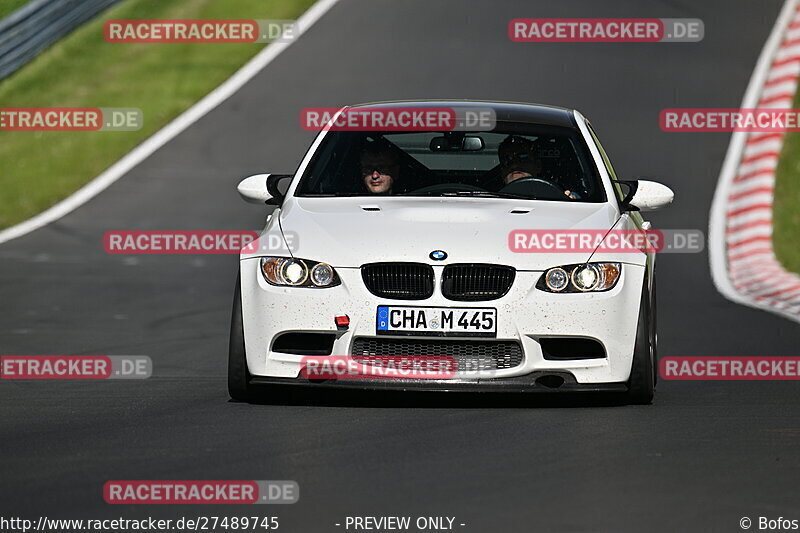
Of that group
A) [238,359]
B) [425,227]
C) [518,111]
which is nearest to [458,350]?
[425,227]

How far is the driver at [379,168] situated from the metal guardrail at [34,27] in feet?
46.9

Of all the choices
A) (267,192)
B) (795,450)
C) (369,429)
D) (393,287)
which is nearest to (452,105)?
(267,192)

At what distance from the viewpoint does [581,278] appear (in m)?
8.34

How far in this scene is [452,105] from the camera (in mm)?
10133

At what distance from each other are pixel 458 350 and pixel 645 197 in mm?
1712

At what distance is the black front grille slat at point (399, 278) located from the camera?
827 centimetres

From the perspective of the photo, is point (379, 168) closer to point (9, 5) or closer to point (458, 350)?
point (458, 350)

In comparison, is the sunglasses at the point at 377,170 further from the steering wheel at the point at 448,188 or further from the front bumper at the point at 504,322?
the front bumper at the point at 504,322

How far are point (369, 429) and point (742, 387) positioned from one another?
2.57 m

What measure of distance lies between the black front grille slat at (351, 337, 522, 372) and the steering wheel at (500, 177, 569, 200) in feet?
4.10

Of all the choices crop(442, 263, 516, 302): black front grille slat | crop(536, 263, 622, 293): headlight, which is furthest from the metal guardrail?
crop(536, 263, 622, 293): headlight

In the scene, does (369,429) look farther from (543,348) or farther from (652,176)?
(652,176)

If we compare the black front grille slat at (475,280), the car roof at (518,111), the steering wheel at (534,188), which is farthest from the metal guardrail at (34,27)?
the black front grille slat at (475,280)

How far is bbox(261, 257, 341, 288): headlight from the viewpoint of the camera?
830 cm
